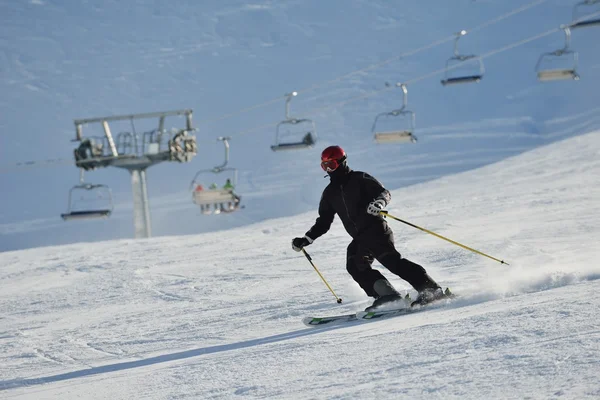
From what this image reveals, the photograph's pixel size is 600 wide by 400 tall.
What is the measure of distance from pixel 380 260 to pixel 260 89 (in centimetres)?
4434

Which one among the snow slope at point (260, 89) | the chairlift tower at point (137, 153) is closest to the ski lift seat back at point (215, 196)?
the chairlift tower at point (137, 153)

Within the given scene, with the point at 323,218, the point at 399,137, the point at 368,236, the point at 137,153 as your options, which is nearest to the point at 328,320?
the point at 368,236

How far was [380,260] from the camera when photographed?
247 inches

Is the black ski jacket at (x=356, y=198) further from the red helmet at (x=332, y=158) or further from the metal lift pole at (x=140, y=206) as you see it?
the metal lift pole at (x=140, y=206)

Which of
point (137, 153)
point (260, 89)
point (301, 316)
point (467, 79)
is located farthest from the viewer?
point (260, 89)

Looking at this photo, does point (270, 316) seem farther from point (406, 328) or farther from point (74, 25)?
point (74, 25)

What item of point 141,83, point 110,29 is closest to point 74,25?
point 110,29

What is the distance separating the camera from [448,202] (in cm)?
1421

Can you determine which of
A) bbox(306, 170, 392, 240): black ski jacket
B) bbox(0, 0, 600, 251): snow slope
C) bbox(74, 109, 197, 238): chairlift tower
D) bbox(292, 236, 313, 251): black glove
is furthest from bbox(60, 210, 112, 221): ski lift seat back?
bbox(0, 0, 600, 251): snow slope

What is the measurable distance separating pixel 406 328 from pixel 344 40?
165 feet

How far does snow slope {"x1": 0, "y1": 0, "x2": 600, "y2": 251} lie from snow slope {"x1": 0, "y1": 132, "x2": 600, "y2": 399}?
938 inches

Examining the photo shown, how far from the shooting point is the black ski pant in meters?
6.20

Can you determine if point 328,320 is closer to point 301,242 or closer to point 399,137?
point 301,242

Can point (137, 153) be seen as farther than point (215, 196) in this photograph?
Yes
